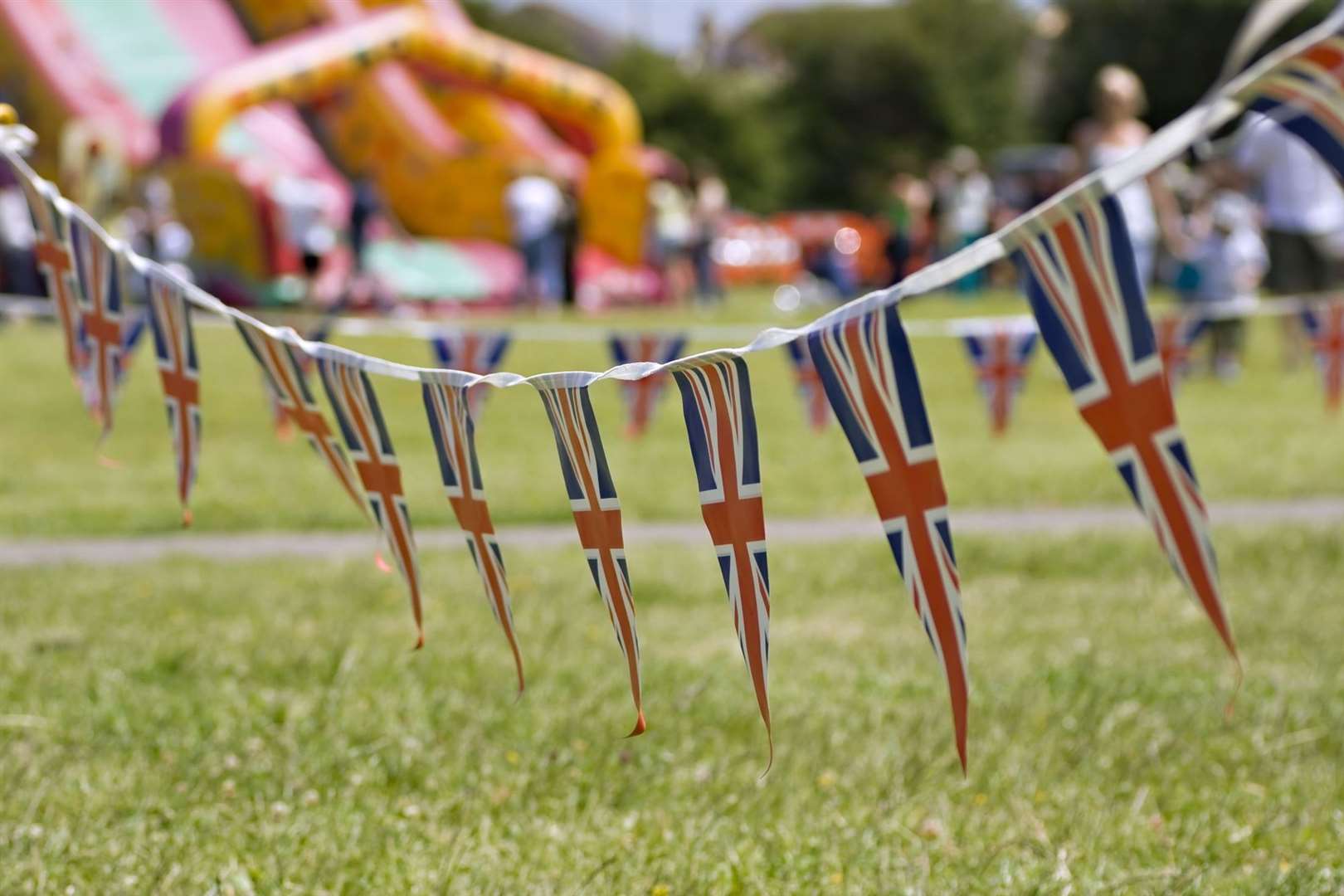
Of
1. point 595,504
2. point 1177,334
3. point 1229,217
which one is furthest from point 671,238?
point 595,504

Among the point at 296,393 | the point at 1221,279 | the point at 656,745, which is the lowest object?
the point at 656,745

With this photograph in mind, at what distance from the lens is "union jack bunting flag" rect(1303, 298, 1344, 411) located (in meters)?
7.63

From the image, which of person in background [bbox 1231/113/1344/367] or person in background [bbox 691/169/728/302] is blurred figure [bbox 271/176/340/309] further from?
person in background [bbox 1231/113/1344/367]

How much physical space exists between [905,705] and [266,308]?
1667cm

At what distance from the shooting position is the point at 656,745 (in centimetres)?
421

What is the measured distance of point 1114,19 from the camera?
222 ft

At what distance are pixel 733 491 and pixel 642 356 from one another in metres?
4.78

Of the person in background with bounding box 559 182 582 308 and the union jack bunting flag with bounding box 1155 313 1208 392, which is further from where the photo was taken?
the person in background with bounding box 559 182 582 308

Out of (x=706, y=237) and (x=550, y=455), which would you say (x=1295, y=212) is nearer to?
(x=550, y=455)

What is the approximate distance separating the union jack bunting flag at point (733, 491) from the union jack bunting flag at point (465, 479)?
0.46 metres

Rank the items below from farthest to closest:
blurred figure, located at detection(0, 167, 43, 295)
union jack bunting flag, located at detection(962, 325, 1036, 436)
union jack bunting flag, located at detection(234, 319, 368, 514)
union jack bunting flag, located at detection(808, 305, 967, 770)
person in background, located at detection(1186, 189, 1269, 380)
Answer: blurred figure, located at detection(0, 167, 43, 295), person in background, located at detection(1186, 189, 1269, 380), union jack bunting flag, located at detection(962, 325, 1036, 436), union jack bunting flag, located at detection(234, 319, 368, 514), union jack bunting flag, located at detection(808, 305, 967, 770)

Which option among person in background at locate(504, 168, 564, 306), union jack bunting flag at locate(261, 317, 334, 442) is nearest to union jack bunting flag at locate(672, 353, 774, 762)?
union jack bunting flag at locate(261, 317, 334, 442)

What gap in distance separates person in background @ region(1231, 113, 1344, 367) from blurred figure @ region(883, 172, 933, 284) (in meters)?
12.2

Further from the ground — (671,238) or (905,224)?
(905,224)
